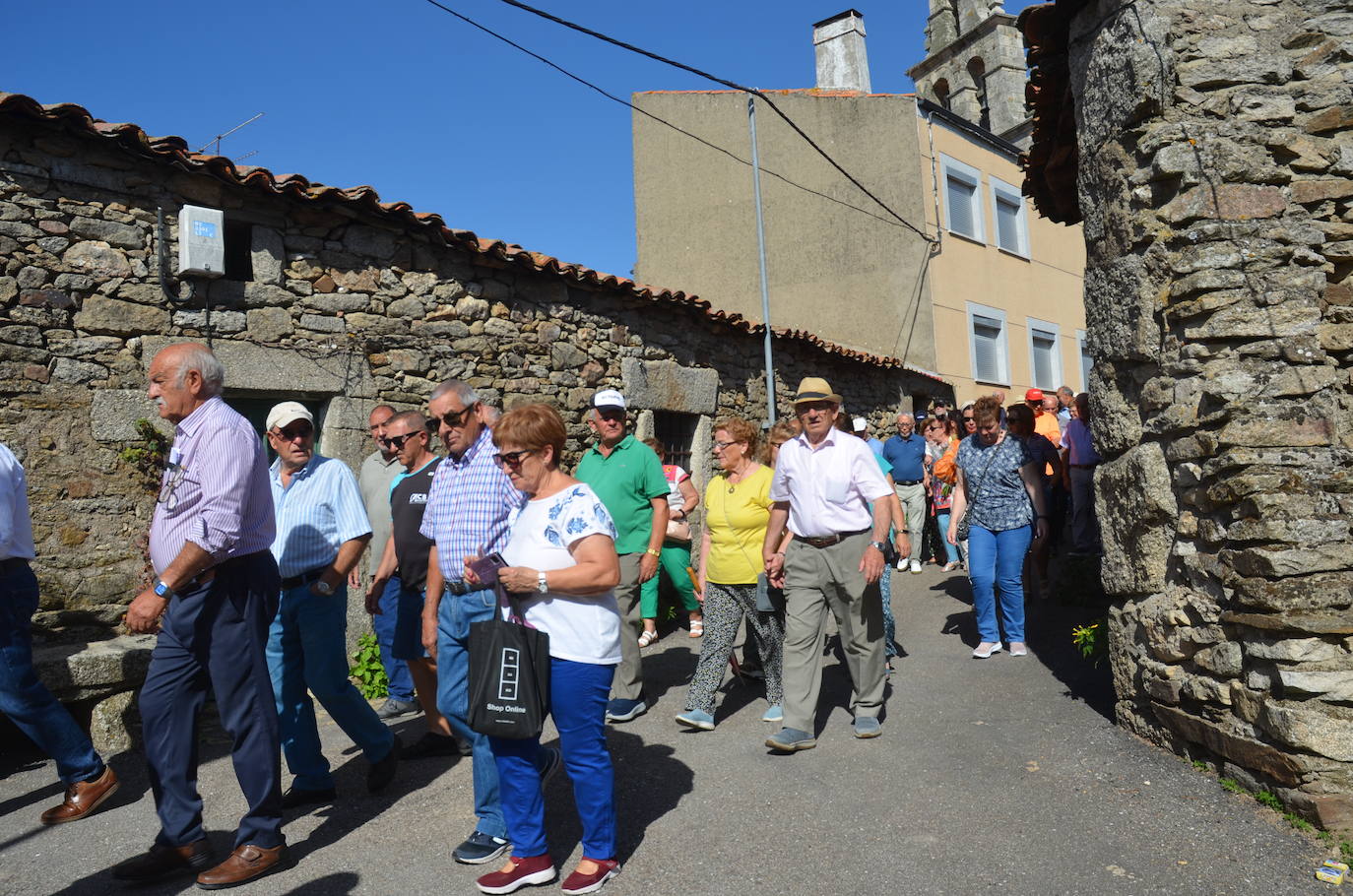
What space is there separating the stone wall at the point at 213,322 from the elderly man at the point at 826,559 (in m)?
2.94

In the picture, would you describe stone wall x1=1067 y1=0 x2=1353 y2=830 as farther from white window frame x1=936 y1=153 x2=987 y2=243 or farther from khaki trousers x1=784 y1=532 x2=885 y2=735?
white window frame x1=936 y1=153 x2=987 y2=243

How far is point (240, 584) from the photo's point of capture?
3.50m

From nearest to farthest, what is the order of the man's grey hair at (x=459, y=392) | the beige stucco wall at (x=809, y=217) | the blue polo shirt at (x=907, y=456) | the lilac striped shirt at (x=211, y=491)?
the lilac striped shirt at (x=211, y=491) < the man's grey hair at (x=459, y=392) < the blue polo shirt at (x=907, y=456) < the beige stucco wall at (x=809, y=217)

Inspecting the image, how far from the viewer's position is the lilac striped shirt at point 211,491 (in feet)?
11.0

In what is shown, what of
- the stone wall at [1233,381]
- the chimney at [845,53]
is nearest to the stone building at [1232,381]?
the stone wall at [1233,381]

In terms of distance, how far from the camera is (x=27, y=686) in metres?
4.08

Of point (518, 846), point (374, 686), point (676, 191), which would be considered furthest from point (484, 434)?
point (676, 191)

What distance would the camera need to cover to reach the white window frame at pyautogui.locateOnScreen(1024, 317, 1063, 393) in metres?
18.3

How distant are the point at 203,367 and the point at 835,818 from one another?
298cm

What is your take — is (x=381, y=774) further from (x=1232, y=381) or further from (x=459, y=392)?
(x=1232, y=381)

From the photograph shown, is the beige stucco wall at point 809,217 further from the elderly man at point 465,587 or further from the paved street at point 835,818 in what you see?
the elderly man at point 465,587

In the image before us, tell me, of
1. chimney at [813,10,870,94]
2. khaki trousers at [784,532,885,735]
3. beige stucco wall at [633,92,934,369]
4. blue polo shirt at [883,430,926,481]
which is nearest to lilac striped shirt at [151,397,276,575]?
khaki trousers at [784,532,885,735]

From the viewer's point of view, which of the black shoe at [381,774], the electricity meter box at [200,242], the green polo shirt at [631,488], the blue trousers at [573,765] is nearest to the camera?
the blue trousers at [573,765]

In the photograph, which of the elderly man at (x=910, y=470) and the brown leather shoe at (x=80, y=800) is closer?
the brown leather shoe at (x=80, y=800)
